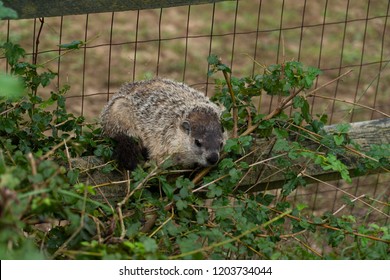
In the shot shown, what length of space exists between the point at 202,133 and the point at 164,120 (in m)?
0.37

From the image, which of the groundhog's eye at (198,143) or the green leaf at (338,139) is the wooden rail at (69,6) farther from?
the green leaf at (338,139)

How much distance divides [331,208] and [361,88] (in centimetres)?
297

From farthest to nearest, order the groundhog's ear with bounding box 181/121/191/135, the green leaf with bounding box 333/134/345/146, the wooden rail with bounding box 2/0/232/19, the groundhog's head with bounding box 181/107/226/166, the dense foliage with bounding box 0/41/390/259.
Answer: the groundhog's ear with bounding box 181/121/191/135
the groundhog's head with bounding box 181/107/226/166
the green leaf with bounding box 333/134/345/146
the wooden rail with bounding box 2/0/232/19
the dense foliage with bounding box 0/41/390/259

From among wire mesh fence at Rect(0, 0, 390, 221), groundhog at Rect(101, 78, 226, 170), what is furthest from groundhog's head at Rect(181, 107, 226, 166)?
wire mesh fence at Rect(0, 0, 390, 221)

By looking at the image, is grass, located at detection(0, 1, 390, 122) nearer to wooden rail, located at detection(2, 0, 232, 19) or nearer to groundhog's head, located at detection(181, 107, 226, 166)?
groundhog's head, located at detection(181, 107, 226, 166)

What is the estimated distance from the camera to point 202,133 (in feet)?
20.0

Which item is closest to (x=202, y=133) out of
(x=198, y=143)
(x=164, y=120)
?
(x=198, y=143)

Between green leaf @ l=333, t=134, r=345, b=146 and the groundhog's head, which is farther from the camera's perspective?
the groundhog's head

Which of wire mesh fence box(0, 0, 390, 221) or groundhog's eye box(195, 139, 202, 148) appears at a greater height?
wire mesh fence box(0, 0, 390, 221)

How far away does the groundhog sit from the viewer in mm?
6039

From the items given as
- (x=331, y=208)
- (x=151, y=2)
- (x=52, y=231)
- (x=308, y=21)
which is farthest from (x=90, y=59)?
(x=52, y=231)

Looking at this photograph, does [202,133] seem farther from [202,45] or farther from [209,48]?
[202,45]

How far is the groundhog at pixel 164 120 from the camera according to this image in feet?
19.8

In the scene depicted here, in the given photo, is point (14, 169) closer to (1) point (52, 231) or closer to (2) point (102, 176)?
(1) point (52, 231)
